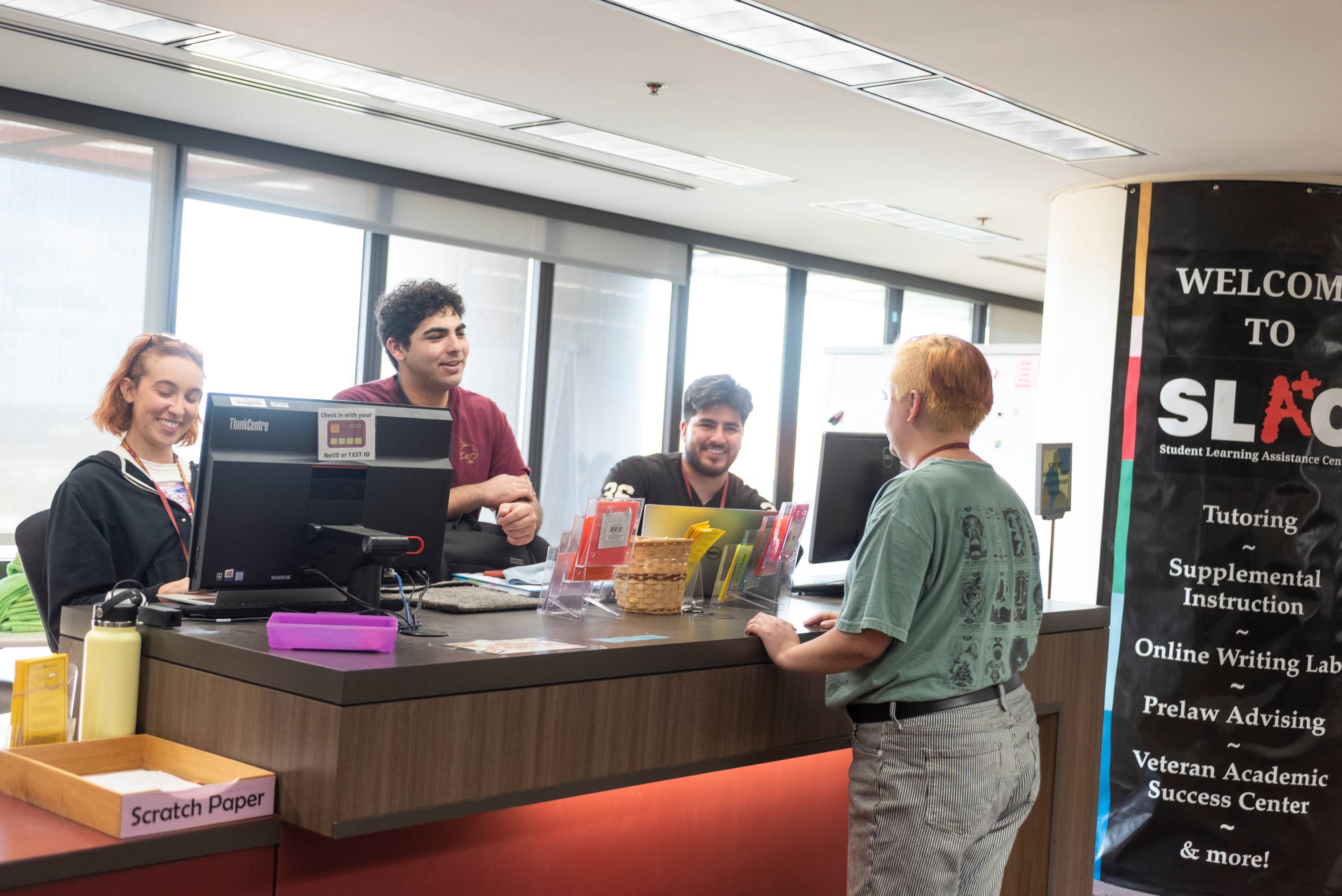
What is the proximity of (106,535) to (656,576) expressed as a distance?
1223 millimetres

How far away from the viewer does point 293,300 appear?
6113 millimetres

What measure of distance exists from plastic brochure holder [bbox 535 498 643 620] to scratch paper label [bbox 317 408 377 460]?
0.43 m

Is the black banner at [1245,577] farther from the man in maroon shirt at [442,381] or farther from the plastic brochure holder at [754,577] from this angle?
the man in maroon shirt at [442,381]

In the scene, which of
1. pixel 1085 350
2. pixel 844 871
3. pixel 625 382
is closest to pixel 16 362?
pixel 625 382

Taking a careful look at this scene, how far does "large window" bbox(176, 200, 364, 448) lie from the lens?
575 centimetres

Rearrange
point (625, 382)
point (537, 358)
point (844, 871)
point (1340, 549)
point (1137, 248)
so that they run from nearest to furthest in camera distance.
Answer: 1. point (844, 871)
2. point (1340, 549)
3. point (1137, 248)
4. point (537, 358)
5. point (625, 382)

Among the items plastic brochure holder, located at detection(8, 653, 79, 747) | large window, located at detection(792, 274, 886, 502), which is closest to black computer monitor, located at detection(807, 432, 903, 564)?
plastic brochure holder, located at detection(8, 653, 79, 747)

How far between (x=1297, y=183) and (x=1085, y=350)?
1.02m

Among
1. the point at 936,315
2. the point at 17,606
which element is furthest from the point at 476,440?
the point at 936,315

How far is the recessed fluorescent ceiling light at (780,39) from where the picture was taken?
3.58 m

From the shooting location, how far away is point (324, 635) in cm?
186

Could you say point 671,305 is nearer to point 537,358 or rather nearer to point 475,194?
point 537,358

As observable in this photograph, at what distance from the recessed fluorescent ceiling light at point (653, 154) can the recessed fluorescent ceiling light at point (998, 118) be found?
1328mm

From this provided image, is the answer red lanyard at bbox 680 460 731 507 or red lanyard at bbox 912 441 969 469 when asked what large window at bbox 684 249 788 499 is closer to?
red lanyard at bbox 680 460 731 507
